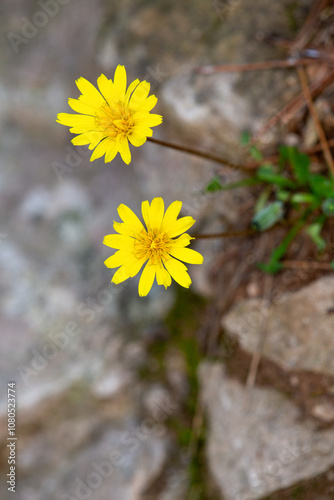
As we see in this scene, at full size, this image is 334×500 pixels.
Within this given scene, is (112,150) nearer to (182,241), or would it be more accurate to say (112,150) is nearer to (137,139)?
(137,139)

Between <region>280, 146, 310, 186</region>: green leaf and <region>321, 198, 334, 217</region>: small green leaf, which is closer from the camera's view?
<region>321, 198, 334, 217</region>: small green leaf

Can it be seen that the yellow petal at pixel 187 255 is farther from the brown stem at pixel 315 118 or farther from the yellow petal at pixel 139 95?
the brown stem at pixel 315 118

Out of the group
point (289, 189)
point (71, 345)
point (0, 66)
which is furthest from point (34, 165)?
point (289, 189)

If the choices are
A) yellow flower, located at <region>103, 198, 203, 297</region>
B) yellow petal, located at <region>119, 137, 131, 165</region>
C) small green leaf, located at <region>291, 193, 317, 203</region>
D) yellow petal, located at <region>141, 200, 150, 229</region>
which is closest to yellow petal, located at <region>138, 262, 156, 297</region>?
yellow flower, located at <region>103, 198, 203, 297</region>

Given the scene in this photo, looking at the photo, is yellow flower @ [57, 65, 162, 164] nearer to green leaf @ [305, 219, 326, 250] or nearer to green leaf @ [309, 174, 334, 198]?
green leaf @ [309, 174, 334, 198]

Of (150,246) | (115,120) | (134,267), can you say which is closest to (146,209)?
(150,246)

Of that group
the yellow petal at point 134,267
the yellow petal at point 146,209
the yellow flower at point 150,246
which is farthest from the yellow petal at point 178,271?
the yellow petal at point 146,209
